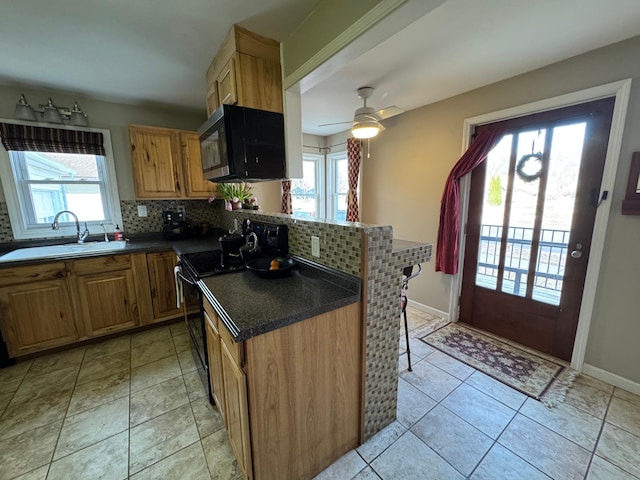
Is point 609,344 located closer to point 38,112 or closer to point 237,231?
point 237,231

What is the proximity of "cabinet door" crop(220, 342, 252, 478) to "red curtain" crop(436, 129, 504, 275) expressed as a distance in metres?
2.37

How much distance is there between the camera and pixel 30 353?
221cm

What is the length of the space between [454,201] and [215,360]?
8.28 feet

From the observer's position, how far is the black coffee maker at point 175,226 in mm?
2961

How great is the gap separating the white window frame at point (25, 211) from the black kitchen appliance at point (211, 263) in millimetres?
1521

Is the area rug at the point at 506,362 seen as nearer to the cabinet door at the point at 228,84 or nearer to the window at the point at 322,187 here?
the window at the point at 322,187

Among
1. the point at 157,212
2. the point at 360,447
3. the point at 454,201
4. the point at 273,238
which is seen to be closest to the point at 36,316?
the point at 157,212

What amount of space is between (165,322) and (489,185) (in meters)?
3.65

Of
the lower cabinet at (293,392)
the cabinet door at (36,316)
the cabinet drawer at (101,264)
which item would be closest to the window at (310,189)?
the cabinet drawer at (101,264)

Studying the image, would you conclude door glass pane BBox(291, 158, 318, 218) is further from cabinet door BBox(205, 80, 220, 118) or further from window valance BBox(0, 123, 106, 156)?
window valance BBox(0, 123, 106, 156)

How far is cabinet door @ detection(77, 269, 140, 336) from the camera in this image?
2.35m

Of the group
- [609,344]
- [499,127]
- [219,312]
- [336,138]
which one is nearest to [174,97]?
[336,138]

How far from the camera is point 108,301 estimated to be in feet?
8.04

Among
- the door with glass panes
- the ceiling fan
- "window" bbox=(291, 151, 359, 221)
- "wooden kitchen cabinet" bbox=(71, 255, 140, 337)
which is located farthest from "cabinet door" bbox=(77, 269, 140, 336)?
the door with glass panes
